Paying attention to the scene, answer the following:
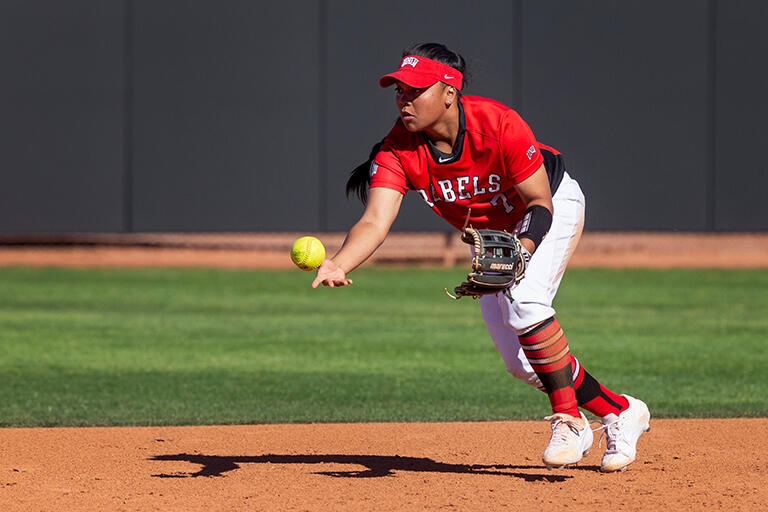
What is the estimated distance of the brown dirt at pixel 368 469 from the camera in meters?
4.34

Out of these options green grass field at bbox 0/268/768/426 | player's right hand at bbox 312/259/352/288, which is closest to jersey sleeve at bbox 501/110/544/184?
player's right hand at bbox 312/259/352/288

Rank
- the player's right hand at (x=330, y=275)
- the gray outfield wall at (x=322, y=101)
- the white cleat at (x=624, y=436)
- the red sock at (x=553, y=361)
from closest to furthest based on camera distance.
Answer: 1. the player's right hand at (x=330, y=275)
2. the red sock at (x=553, y=361)
3. the white cleat at (x=624, y=436)
4. the gray outfield wall at (x=322, y=101)

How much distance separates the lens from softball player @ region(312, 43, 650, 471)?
4426 millimetres

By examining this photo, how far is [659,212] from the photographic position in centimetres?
1828

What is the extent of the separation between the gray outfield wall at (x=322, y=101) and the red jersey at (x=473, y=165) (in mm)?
13261

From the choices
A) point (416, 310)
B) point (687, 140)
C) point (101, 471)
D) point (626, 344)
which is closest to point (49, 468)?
point (101, 471)

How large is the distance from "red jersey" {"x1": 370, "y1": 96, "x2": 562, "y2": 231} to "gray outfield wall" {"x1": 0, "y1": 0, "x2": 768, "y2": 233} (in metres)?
13.3

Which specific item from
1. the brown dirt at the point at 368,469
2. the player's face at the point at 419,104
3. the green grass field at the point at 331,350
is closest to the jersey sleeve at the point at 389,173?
the player's face at the point at 419,104

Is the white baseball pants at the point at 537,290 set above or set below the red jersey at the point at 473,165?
below

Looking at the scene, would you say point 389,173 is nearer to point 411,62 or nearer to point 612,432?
point 411,62

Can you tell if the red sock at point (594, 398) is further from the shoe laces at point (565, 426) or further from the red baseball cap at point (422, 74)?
the red baseball cap at point (422, 74)

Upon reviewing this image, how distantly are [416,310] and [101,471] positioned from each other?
25.8 ft

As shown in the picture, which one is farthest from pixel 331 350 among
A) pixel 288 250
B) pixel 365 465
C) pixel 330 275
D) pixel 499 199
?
pixel 288 250

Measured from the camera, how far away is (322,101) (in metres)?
18.2
